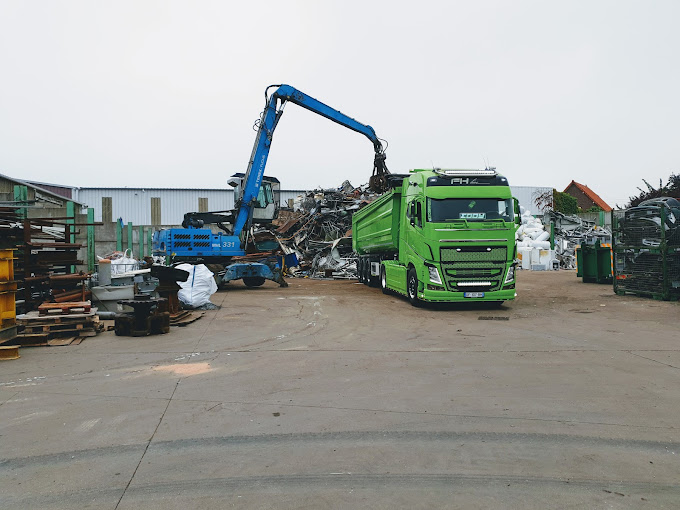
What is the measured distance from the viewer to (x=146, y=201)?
52.3 metres

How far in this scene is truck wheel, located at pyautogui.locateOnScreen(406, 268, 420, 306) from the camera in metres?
14.3

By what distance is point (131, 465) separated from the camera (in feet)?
12.6

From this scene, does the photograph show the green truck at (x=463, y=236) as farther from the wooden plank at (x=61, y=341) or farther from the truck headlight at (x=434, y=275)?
the wooden plank at (x=61, y=341)

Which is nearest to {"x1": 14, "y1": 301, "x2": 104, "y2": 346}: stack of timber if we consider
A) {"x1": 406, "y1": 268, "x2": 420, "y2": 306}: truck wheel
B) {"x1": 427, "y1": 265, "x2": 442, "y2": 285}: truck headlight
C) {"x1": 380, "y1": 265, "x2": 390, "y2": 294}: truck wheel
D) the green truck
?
{"x1": 427, "y1": 265, "x2": 442, "y2": 285}: truck headlight

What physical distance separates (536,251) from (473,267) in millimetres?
20941

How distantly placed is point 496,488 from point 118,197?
53865mm

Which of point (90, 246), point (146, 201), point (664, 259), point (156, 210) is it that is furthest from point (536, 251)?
point (146, 201)

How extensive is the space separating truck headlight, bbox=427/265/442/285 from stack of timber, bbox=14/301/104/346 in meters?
7.49

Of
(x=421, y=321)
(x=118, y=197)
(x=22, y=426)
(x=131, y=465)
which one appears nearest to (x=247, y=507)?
(x=131, y=465)

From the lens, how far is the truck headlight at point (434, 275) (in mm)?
13159

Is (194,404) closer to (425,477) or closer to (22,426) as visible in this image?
(22,426)

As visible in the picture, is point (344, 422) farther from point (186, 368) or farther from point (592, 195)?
point (592, 195)

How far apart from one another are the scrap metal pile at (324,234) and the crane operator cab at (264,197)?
19.0 feet

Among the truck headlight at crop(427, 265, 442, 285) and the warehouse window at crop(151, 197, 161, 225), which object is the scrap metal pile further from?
the warehouse window at crop(151, 197, 161, 225)
